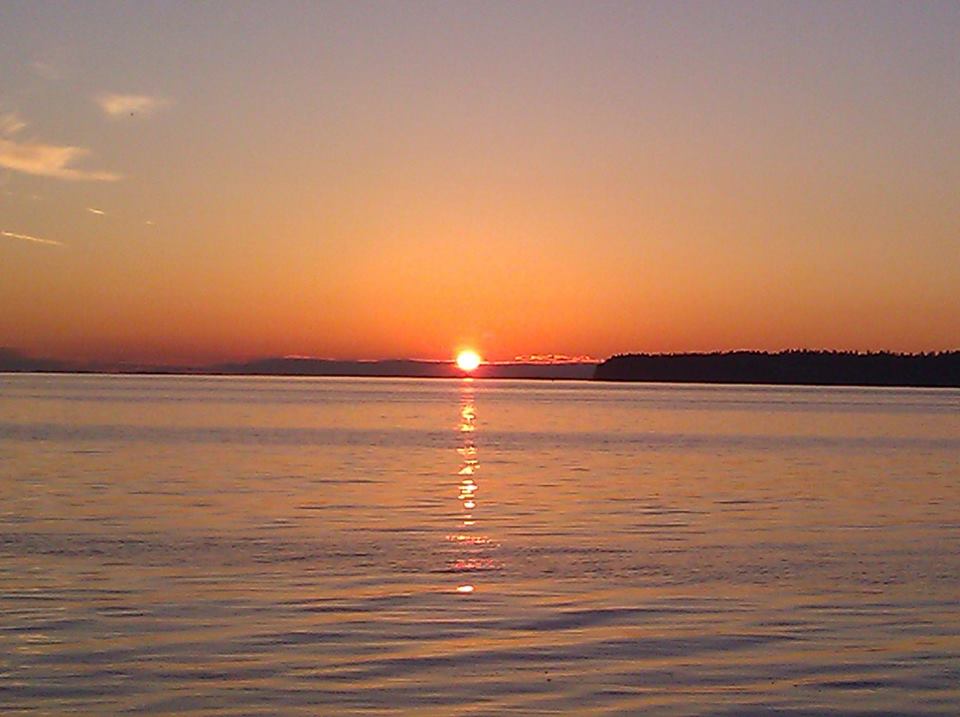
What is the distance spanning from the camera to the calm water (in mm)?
11297

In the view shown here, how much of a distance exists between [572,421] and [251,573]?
6811cm

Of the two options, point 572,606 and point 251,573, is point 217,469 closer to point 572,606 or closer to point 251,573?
point 251,573

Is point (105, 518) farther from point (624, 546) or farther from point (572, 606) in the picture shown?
point (572, 606)

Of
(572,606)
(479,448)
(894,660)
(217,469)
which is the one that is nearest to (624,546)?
(572,606)

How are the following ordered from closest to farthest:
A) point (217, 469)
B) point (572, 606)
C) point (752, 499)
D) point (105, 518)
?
point (572, 606), point (105, 518), point (752, 499), point (217, 469)

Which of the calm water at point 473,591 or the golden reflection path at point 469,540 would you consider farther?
the golden reflection path at point 469,540

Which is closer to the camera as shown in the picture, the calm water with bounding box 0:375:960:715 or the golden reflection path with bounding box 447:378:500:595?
the calm water with bounding box 0:375:960:715

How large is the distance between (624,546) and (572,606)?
5678mm

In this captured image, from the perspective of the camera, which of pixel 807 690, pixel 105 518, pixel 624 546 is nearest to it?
pixel 807 690

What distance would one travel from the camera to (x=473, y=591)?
16.3m

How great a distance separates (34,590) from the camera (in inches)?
614

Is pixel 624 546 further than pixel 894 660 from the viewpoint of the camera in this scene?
Yes

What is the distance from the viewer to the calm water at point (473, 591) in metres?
11.3

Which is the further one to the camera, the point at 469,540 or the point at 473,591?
the point at 469,540
